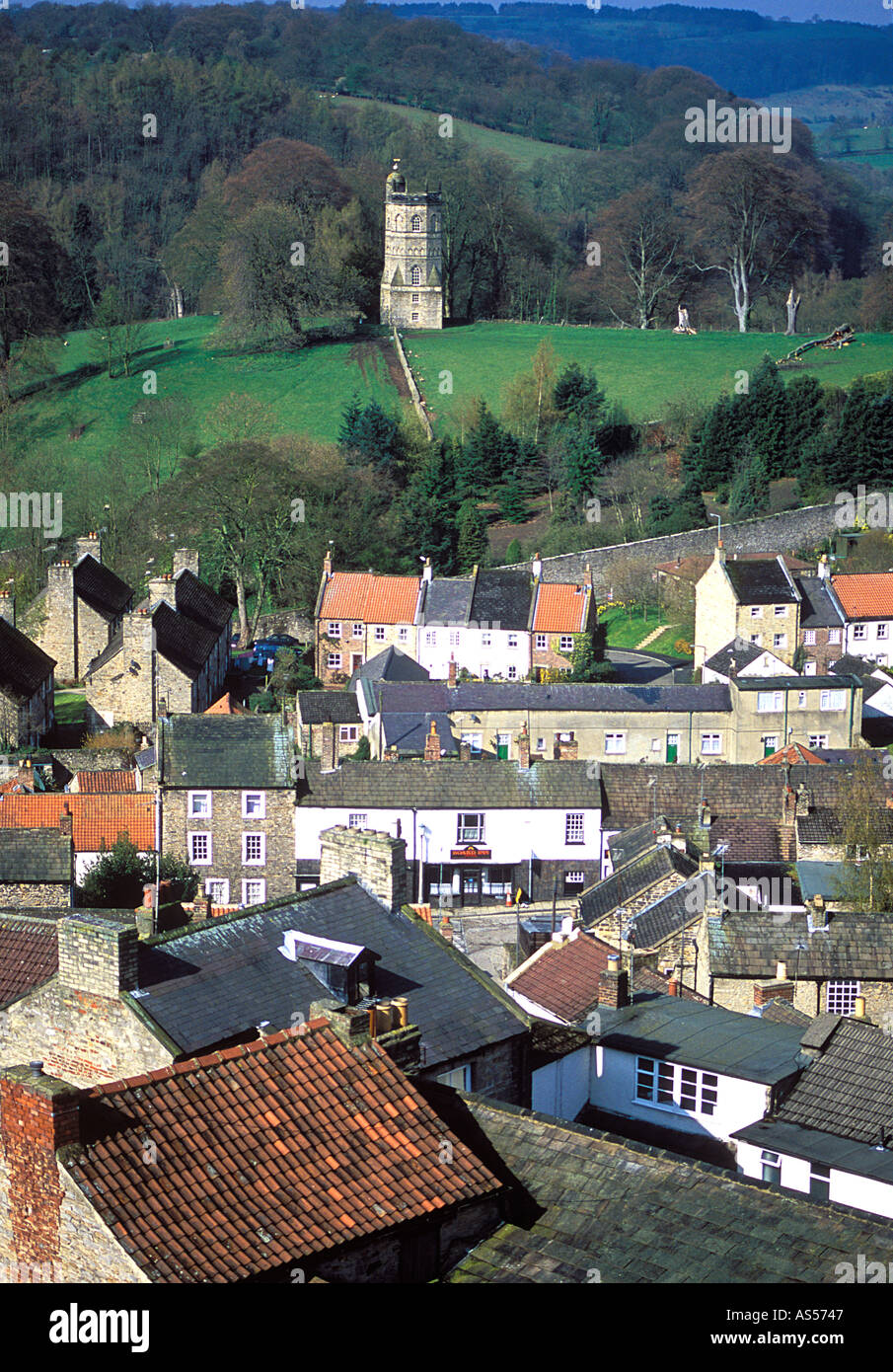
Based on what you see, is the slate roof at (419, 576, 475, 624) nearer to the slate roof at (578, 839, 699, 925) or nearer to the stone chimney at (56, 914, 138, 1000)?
the slate roof at (578, 839, 699, 925)

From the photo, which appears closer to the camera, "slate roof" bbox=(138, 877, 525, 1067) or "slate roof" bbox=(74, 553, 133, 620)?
"slate roof" bbox=(138, 877, 525, 1067)

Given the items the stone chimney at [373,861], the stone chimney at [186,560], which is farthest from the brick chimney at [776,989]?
the stone chimney at [186,560]

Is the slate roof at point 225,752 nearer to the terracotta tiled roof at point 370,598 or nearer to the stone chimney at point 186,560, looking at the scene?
the terracotta tiled roof at point 370,598

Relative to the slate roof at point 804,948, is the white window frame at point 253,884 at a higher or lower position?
lower

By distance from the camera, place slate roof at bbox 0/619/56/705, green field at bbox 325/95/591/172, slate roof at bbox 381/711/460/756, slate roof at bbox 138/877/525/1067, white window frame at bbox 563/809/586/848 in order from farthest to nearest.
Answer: green field at bbox 325/95/591/172
slate roof at bbox 0/619/56/705
slate roof at bbox 381/711/460/756
white window frame at bbox 563/809/586/848
slate roof at bbox 138/877/525/1067

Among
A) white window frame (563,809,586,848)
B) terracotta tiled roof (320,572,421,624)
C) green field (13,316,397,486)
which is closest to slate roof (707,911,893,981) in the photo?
white window frame (563,809,586,848)
